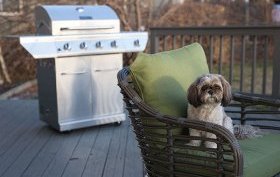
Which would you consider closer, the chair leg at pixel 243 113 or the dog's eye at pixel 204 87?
the dog's eye at pixel 204 87

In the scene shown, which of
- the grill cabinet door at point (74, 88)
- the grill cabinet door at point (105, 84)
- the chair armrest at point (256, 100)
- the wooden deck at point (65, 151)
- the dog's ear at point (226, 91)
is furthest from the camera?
the grill cabinet door at point (105, 84)

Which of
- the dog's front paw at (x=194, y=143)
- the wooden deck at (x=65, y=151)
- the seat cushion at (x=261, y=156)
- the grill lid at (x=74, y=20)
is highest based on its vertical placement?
the grill lid at (x=74, y=20)

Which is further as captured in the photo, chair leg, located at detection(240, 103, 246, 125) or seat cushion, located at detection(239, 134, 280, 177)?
chair leg, located at detection(240, 103, 246, 125)

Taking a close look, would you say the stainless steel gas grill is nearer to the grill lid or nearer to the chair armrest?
the grill lid

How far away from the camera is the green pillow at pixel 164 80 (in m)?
2.53

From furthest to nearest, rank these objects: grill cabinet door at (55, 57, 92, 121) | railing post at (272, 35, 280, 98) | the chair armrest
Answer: railing post at (272, 35, 280, 98) → grill cabinet door at (55, 57, 92, 121) → the chair armrest

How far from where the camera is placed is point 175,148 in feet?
7.57

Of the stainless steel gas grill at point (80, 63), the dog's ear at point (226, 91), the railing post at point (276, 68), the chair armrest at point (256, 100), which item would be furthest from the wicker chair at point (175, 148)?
the railing post at point (276, 68)

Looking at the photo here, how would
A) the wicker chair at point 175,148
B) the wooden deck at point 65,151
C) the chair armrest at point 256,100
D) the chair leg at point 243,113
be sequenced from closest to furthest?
the wicker chair at point 175,148 → the chair armrest at point 256,100 → the chair leg at point 243,113 → the wooden deck at point 65,151

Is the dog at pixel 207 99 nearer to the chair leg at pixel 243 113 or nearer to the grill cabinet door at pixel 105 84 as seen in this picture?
the chair leg at pixel 243 113

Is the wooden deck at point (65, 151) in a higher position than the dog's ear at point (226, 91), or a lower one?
lower

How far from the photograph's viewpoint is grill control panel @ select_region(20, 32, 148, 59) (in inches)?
148

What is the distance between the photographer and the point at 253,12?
9648 millimetres

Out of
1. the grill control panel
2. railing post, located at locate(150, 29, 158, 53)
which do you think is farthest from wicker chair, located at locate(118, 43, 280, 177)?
railing post, located at locate(150, 29, 158, 53)
